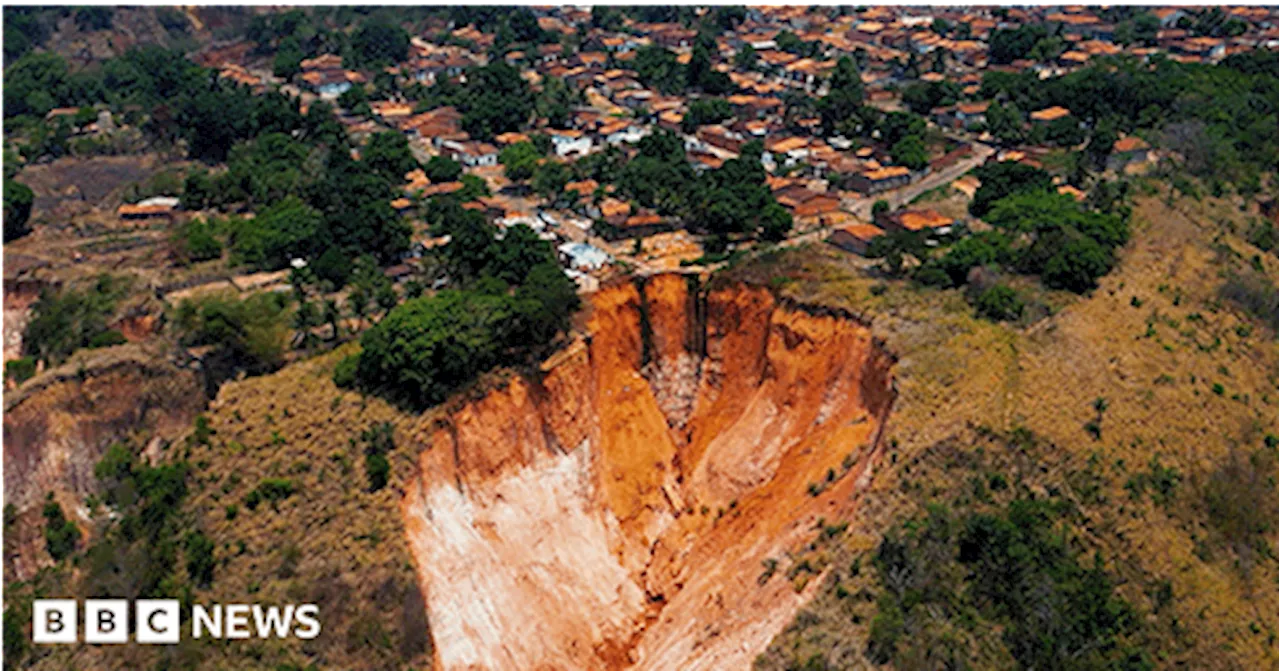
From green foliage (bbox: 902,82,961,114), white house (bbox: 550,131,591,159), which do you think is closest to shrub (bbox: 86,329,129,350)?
white house (bbox: 550,131,591,159)

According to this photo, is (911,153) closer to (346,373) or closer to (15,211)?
(346,373)

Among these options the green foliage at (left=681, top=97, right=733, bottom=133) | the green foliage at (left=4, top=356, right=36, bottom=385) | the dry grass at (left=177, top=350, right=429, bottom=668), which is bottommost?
the green foliage at (left=681, top=97, right=733, bottom=133)

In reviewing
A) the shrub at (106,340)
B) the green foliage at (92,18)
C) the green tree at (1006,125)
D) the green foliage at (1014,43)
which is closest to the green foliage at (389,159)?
the shrub at (106,340)

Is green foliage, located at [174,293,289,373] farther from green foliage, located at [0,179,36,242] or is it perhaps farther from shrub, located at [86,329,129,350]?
green foliage, located at [0,179,36,242]

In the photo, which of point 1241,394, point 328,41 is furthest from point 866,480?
point 328,41

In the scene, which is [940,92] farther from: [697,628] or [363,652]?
[363,652]

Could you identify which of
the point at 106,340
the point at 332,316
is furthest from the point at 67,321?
the point at 332,316

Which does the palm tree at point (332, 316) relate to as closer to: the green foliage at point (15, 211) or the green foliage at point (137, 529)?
the green foliage at point (137, 529)
